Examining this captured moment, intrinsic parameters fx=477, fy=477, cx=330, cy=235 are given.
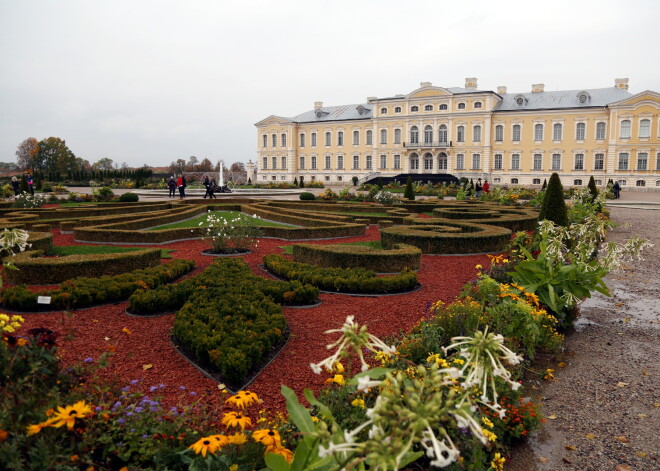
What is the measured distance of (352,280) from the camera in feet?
22.4

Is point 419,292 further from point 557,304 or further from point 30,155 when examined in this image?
point 30,155

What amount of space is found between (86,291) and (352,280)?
11.3 feet

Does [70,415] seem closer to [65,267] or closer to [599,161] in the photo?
[65,267]

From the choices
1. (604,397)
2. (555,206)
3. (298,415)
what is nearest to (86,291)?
(298,415)

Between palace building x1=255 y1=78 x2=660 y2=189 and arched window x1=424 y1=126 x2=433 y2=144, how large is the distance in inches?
3.7

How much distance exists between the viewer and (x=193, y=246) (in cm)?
1049

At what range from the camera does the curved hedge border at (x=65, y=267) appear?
6.93 meters

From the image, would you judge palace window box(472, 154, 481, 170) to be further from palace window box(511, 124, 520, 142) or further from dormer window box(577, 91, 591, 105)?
dormer window box(577, 91, 591, 105)

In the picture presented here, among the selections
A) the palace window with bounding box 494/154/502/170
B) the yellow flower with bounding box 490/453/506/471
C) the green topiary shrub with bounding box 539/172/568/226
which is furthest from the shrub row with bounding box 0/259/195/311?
the palace window with bounding box 494/154/502/170

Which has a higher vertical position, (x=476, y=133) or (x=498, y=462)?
(x=476, y=133)

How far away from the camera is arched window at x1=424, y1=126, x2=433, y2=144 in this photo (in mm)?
45562

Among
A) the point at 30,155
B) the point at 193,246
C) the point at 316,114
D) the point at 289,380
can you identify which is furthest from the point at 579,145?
the point at 30,155

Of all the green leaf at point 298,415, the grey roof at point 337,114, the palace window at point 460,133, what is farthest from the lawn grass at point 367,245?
the grey roof at point 337,114

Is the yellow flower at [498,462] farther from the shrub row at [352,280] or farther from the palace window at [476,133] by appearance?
the palace window at [476,133]
